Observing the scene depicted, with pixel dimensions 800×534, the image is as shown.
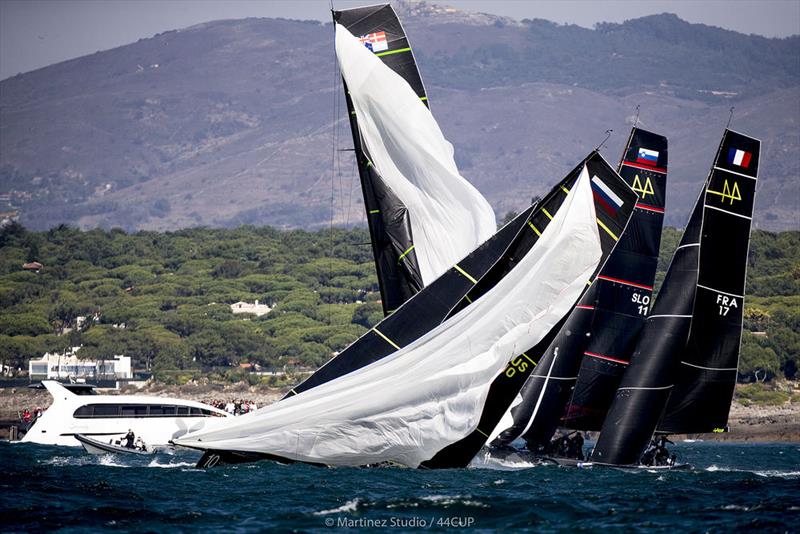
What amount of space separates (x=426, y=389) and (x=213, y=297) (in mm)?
108079

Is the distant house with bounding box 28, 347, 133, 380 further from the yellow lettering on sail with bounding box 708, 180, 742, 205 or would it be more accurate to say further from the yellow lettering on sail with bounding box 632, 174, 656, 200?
the yellow lettering on sail with bounding box 708, 180, 742, 205

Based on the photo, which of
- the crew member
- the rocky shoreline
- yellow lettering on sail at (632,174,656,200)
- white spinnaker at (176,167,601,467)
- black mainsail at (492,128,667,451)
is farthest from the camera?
the rocky shoreline

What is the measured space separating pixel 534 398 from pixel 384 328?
1035 cm

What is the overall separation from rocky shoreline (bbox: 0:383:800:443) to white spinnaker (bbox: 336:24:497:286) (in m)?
41.5

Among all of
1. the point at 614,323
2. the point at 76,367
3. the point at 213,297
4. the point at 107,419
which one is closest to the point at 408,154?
the point at 614,323

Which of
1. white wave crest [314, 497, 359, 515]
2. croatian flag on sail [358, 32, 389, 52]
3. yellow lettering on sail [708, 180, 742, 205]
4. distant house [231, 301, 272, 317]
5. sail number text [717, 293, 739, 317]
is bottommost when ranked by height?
white wave crest [314, 497, 359, 515]

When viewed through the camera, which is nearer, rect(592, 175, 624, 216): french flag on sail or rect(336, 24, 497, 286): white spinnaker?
rect(592, 175, 624, 216): french flag on sail

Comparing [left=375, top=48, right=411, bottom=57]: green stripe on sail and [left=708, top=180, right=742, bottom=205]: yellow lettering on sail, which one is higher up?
[left=375, top=48, right=411, bottom=57]: green stripe on sail

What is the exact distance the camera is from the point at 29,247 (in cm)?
15488

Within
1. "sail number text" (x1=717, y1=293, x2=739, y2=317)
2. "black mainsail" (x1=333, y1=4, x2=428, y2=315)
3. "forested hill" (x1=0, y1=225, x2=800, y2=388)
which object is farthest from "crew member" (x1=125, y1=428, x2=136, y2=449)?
"forested hill" (x1=0, y1=225, x2=800, y2=388)

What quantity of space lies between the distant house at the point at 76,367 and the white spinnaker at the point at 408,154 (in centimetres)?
7221

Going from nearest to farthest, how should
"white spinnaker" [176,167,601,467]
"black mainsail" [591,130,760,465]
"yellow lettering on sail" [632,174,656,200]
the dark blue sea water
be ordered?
the dark blue sea water → "white spinnaker" [176,167,601,467] → "black mainsail" [591,130,760,465] → "yellow lettering on sail" [632,174,656,200]

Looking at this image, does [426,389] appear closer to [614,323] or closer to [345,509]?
[345,509]

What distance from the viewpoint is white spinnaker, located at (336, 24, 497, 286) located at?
103 ft
